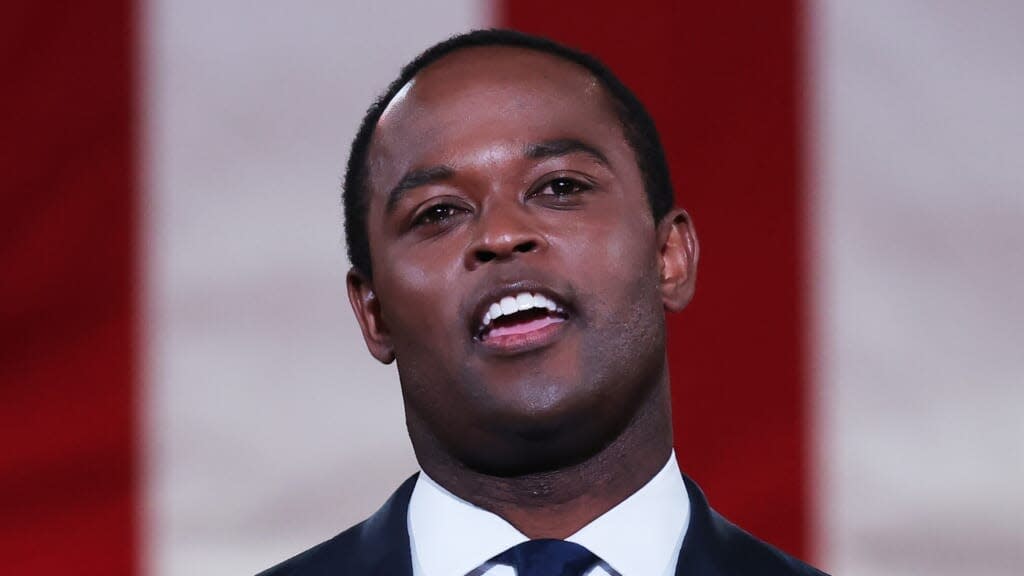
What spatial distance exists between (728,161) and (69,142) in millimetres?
832

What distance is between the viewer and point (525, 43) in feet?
3.92

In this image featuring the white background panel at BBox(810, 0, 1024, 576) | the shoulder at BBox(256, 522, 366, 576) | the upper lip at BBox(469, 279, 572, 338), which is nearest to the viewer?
the upper lip at BBox(469, 279, 572, 338)

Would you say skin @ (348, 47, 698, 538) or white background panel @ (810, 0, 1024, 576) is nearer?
skin @ (348, 47, 698, 538)

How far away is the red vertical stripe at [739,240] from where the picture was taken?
65.7 inches

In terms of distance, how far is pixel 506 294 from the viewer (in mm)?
1026

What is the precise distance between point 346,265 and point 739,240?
19.3 inches

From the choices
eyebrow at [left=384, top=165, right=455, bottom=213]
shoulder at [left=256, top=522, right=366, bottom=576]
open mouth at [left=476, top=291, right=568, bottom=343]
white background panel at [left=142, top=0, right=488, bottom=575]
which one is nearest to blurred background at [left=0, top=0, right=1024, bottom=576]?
white background panel at [left=142, top=0, right=488, bottom=575]

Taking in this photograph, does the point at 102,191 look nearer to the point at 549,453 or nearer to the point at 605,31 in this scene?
the point at 605,31

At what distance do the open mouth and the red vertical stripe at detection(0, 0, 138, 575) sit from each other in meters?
0.80

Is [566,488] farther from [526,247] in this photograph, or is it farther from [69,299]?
[69,299]

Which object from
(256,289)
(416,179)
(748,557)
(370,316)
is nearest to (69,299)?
(256,289)

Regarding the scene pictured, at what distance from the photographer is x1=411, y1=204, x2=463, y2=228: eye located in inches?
43.3

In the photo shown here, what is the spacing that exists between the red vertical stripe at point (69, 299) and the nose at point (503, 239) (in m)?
0.79

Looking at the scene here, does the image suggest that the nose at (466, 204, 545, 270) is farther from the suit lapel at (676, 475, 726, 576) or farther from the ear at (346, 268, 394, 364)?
the suit lapel at (676, 475, 726, 576)
